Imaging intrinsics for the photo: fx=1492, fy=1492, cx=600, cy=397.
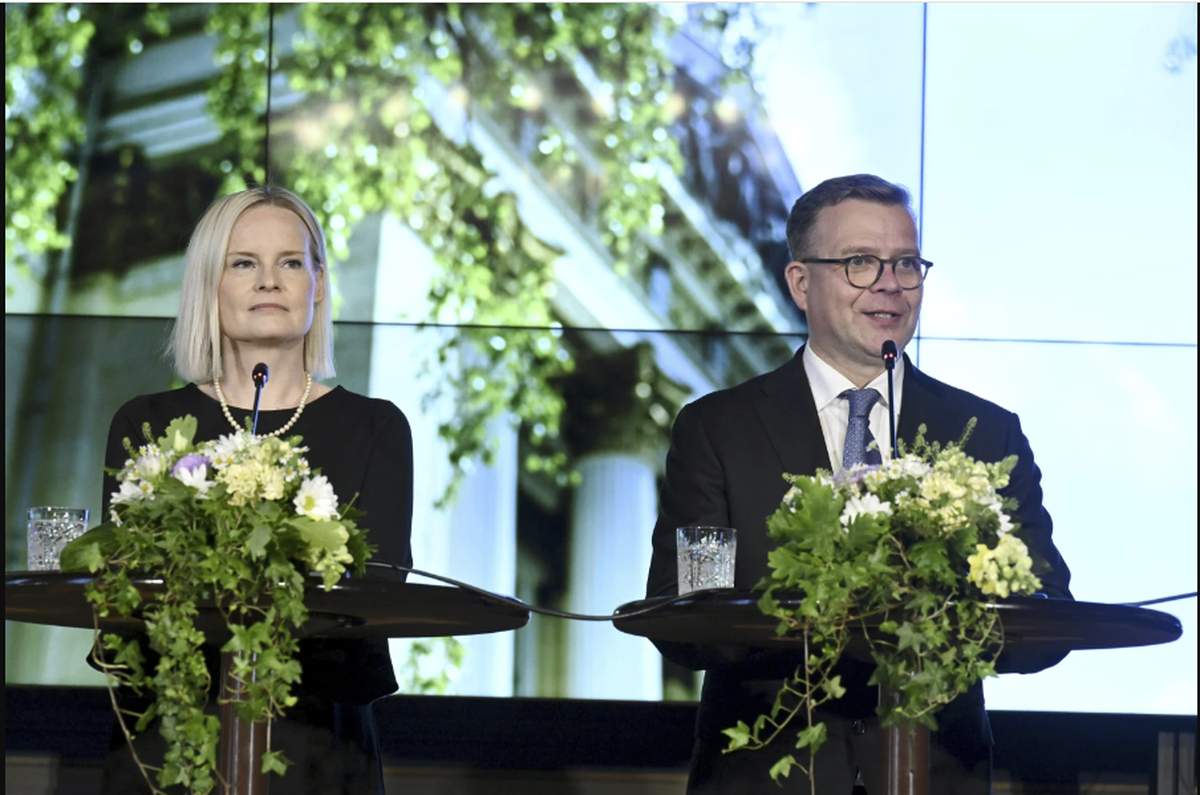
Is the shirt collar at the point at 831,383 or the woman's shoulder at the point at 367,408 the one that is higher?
the shirt collar at the point at 831,383

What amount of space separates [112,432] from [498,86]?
193 cm

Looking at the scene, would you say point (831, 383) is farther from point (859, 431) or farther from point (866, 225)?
point (866, 225)

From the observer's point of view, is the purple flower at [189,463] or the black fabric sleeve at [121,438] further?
the black fabric sleeve at [121,438]

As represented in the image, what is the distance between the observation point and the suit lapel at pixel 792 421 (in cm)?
268

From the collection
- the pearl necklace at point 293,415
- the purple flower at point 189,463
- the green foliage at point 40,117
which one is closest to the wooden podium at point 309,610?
the purple flower at point 189,463

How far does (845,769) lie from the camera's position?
236 centimetres

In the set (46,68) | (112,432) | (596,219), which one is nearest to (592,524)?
(596,219)

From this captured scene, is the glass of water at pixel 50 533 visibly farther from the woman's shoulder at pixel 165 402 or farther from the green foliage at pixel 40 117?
the green foliage at pixel 40 117

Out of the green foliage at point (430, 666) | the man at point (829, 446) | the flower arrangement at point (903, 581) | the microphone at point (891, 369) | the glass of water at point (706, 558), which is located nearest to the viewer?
the flower arrangement at point (903, 581)

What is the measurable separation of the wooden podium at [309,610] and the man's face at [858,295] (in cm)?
98

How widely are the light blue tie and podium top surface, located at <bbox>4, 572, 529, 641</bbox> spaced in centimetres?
77

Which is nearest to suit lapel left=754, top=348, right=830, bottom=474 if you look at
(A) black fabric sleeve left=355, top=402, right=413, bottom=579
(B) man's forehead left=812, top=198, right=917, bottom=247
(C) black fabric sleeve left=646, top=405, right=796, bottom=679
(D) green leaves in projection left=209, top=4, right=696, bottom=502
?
Result: (C) black fabric sleeve left=646, top=405, right=796, bottom=679

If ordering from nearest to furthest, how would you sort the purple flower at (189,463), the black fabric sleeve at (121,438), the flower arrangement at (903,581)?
the flower arrangement at (903,581), the purple flower at (189,463), the black fabric sleeve at (121,438)

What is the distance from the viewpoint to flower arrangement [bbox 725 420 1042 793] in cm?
194
